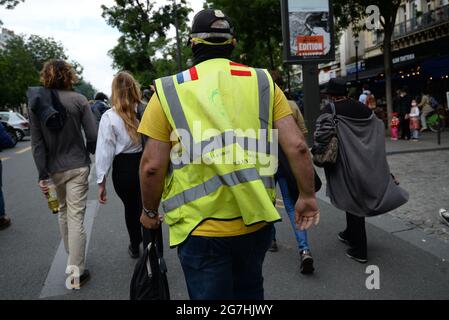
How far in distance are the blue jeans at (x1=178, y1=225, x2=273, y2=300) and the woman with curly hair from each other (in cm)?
208

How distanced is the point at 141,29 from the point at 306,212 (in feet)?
111

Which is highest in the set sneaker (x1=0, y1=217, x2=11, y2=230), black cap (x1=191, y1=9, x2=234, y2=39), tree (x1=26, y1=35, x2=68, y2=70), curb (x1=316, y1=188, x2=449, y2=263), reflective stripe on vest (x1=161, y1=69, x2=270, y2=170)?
tree (x1=26, y1=35, x2=68, y2=70)

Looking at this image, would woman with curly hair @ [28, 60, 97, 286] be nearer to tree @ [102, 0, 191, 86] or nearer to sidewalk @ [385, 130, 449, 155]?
sidewalk @ [385, 130, 449, 155]

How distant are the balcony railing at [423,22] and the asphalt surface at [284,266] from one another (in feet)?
68.8

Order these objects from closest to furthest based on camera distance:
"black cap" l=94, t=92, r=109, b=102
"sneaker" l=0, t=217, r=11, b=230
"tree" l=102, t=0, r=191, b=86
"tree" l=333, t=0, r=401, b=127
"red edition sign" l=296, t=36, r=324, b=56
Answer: "sneaker" l=0, t=217, r=11, b=230 → "black cap" l=94, t=92, r=109, b=102 → "red edition sign" l=296, t=36, r=324, b=56 → "tree" l=333, t=0, r=401, b=127 → "tree" l=102, t=0, r=191, b=86

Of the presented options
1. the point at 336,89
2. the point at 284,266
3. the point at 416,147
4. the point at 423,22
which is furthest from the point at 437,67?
the point at 284,266

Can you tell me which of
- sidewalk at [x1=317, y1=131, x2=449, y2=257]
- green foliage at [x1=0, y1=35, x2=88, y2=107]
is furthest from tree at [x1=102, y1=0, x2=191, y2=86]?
sidewalk at [x1=317, y1=131, x2=449, y2=257]

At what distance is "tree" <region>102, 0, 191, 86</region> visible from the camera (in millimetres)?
33000

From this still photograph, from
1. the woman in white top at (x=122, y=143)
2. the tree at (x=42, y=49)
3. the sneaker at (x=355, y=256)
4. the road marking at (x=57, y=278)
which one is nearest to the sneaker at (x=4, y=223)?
the road marking at (x=57, y=278)

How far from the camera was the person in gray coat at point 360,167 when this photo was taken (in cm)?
379

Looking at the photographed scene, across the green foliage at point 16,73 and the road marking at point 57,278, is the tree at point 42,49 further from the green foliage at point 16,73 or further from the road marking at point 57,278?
the road marking at point 57,278

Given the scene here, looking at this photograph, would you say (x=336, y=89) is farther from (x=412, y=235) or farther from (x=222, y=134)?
(x=222, y=134)

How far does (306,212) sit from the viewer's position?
2.02 meters
